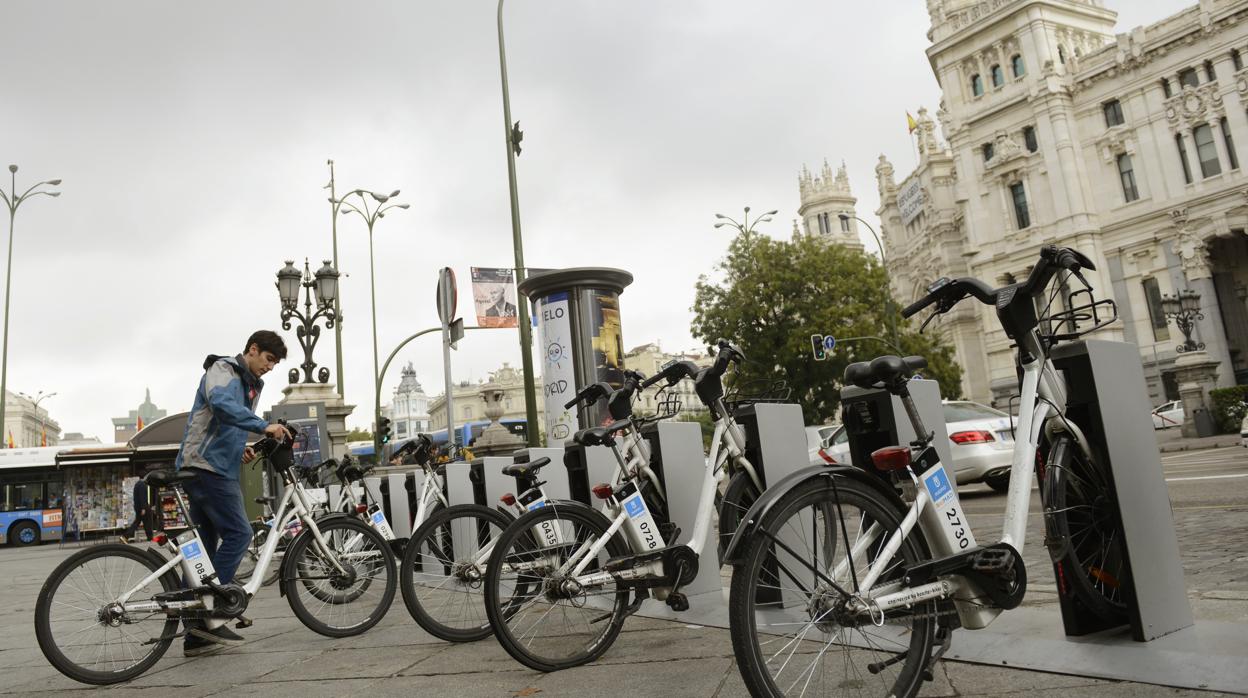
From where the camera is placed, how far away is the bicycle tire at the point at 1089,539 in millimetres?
3111

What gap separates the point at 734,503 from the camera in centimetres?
429

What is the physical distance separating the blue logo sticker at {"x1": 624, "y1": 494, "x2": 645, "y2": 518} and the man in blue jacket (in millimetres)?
2513

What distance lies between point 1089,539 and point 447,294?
10.9m

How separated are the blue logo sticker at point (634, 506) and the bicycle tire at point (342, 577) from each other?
2183 millimetres

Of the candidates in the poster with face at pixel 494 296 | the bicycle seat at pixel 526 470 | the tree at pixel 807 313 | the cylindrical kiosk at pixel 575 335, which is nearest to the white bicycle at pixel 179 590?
the bicycle seat at pixel 526 470

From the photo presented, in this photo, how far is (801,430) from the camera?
15.9 feet

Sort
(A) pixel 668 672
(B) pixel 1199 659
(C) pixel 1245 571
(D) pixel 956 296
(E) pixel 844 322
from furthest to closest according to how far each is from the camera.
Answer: (E) pixel 844 322 → (C) pixel 1245 571 → (A) pixel 668 672 → (D) pixel 956 296 → (B) pixel 1199 659

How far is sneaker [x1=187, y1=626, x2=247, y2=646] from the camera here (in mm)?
4992

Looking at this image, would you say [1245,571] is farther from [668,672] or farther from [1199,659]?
[668,672]

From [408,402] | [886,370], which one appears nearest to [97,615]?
[886,370]

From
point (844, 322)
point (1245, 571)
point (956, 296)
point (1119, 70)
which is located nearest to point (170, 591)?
point (956, 296)

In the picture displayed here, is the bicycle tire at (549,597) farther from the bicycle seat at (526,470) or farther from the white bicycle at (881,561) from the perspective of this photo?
the white bicycle at (881,561)

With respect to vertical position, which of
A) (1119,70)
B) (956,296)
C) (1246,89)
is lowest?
(956,296)

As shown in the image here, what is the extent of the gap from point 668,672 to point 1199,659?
1.95 metres
